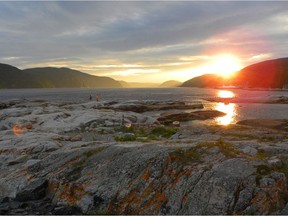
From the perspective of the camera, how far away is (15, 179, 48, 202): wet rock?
1570cm

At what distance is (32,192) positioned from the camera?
15.8 meters

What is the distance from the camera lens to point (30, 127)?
128 ft

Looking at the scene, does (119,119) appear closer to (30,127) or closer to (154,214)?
(30,127)

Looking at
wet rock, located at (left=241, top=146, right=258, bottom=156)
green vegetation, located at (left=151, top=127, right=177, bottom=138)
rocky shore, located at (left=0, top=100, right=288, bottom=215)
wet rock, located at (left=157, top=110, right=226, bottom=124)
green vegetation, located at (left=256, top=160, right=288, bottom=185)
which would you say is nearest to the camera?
rocky shore, located at (left=0, top=100, right=288, bottom=215)

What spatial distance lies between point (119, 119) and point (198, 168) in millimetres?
31692

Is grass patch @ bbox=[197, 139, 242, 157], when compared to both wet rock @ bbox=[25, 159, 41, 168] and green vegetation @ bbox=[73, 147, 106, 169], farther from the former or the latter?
wet rock @ bbox=[25, 159, 41, 168]

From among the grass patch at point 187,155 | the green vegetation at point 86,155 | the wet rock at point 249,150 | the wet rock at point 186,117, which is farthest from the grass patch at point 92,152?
the wet rock at point 186,117

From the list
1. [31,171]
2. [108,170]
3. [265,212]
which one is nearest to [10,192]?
[31,171]

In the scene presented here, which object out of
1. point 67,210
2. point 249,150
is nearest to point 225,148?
point 249,150

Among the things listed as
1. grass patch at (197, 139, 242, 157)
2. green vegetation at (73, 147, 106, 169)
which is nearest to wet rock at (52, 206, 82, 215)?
green vegetation at (73, 147, 106, 169)

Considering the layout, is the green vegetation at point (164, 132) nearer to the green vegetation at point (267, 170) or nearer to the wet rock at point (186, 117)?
the green vegetation at point (267, 170)

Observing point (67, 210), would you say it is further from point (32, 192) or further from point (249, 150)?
point (249, 150)

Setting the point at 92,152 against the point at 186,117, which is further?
the point at 186,117

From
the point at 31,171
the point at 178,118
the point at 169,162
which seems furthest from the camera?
the point at 178,118
